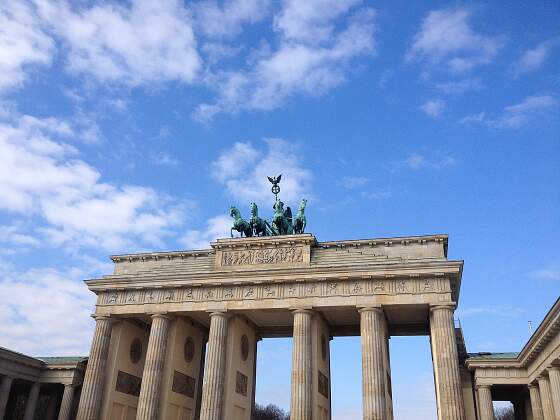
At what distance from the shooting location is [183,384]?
38.2 meters

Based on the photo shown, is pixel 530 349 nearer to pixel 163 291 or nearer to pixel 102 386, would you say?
pixel 163 291

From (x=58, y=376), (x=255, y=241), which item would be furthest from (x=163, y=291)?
(x=58, y=376)

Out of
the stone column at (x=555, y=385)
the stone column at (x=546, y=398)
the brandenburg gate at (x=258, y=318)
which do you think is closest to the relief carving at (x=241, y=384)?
the brandenburg gate at (x=258, y=318)

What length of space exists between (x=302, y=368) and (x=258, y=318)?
684 centimetres

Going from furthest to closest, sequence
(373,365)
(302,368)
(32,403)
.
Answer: (32,403) < (302,368) < (373,365)

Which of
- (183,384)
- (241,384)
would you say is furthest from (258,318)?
(183,384)

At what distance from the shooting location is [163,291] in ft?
122

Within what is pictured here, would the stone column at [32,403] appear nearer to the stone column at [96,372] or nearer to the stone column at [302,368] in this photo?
the stone column at [96,372]

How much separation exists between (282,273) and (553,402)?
16.9 meters

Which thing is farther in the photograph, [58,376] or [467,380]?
[58,376]

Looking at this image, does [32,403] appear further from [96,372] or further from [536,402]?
[536,402]

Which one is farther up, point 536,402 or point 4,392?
point 4,392

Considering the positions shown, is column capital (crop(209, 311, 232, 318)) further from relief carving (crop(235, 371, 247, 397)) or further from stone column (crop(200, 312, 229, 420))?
relief carving (crop(235, 371, 247, 397))

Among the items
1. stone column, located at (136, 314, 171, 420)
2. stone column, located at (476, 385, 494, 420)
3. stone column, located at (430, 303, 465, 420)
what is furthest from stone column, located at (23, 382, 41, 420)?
stone column, located at (476, 385, 494, 420)
